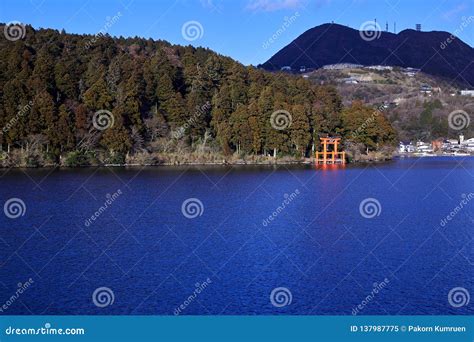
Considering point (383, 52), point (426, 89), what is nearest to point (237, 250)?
point (426, 89)

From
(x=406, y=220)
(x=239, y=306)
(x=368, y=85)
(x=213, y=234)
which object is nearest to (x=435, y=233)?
(x=406, y=220)

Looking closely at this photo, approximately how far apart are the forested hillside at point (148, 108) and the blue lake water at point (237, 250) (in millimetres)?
13511

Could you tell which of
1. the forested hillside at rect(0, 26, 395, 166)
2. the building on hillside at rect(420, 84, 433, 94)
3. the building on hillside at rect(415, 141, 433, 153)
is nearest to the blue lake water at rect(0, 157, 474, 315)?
the forested hillside at rect(0, 26, 395, 166)

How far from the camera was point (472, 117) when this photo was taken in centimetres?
8962

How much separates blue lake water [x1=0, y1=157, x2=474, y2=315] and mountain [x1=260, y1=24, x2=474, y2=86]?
366ft

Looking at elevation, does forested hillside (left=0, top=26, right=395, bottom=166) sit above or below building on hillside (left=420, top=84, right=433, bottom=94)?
below

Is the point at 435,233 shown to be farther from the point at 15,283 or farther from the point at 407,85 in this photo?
the point at 407,85

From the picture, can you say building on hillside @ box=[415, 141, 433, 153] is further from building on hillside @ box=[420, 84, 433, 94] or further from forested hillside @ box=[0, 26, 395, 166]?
building on hillside @ box=[420, 84, 433, 94]

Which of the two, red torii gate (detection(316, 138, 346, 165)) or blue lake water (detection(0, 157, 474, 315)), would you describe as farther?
red torii gate (detection(316, 138, 346, 165))

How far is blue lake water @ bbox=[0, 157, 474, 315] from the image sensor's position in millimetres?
12742

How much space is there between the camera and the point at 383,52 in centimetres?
15500

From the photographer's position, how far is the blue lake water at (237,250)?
12.7 metres

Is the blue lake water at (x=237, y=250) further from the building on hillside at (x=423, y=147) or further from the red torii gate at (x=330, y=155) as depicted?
the building on hillside at (x=423, y=147)

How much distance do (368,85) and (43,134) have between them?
79153 millimetres
